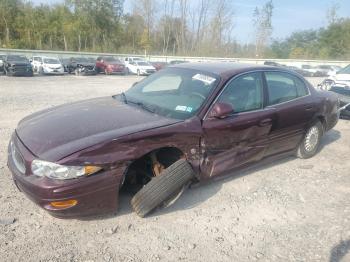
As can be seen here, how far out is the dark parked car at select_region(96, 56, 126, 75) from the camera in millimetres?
27797

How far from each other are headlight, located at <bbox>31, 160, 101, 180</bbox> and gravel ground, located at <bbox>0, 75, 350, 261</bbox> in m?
0.63

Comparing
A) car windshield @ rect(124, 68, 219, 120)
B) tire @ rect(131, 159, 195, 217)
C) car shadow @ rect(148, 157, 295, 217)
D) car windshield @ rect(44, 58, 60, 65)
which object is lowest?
car shadow @ rect(148, 157, 295, 217)

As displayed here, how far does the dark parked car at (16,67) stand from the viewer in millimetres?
21359

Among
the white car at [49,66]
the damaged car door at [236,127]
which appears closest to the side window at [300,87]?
the damaged car door at [236,127]

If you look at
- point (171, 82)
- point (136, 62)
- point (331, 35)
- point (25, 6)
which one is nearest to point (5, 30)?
point (25, 6)

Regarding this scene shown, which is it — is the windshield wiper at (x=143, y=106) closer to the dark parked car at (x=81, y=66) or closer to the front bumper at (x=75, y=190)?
the front bumper at (x=75, y=190)

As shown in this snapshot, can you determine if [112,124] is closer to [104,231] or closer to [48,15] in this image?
[104,231]

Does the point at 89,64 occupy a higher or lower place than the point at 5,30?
lower

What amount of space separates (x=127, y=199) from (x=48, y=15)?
51.2 metres

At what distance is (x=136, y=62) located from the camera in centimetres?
2950

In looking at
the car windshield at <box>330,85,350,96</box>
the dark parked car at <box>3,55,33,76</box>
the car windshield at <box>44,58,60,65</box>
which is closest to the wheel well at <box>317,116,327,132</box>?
the car windshield at <box>330,85,350,96</box>

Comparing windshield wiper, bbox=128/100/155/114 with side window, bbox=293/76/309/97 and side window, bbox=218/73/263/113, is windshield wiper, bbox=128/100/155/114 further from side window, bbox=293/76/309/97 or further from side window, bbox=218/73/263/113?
side window, bbox=293/76/309/97

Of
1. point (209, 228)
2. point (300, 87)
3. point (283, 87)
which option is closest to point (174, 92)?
point (283, 87)

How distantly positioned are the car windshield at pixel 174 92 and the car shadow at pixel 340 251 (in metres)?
2.00
